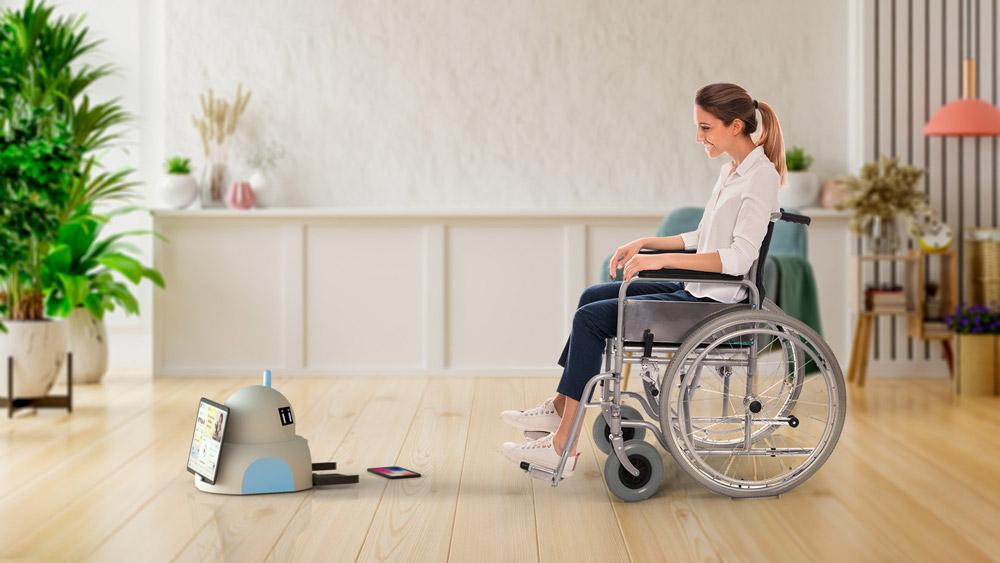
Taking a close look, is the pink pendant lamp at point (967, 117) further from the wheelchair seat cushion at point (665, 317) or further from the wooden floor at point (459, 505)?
the wheelchair seat cushion at point (665, 317)

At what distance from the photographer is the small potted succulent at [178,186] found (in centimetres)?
490

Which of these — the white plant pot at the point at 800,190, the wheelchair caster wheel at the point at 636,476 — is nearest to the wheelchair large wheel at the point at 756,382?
the wheelchair caster wheel at the point at 636,476

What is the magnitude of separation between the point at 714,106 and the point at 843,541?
41.7 inches

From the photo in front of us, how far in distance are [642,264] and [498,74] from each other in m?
2.79

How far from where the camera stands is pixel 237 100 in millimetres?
5008

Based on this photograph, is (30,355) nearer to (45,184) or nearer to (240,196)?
(45,184)

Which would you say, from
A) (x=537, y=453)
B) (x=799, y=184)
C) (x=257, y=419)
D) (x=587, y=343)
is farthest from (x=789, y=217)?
(x=799, y=184)

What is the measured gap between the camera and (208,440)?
2.66 metres

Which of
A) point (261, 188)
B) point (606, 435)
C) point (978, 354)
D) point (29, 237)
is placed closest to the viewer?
point (606, 435)

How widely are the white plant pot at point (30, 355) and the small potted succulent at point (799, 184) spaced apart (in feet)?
10.3

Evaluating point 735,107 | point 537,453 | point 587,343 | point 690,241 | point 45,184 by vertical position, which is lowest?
point 537,453

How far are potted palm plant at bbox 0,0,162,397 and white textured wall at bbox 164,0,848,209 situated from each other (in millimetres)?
472

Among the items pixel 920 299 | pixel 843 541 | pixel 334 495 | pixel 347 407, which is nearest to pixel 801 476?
pixel 843 541

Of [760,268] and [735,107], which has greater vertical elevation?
[735,107]
